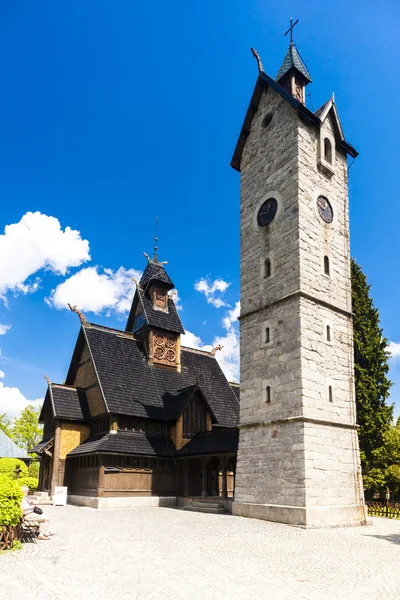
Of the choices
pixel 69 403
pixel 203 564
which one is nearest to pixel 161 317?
pixel 69 403

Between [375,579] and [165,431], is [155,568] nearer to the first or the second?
[375,579]

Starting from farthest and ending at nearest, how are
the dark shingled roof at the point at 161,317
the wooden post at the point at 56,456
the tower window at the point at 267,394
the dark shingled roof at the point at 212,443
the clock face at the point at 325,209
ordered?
the dark shingled roof at the point at 161,317 → the wooden post at the point at 56,456 → the dark shingled roof at the point at 212,443 → the clock face at the point at 325,209 → the tower window at the point at 267,394

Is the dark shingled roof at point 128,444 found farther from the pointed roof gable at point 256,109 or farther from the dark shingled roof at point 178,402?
the pointed roof gable at point 256,109

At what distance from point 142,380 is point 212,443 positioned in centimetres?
665

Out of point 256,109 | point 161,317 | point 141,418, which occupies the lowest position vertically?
point 141,418

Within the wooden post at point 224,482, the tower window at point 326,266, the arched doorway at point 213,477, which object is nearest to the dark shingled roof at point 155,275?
the arched doorway at point 213,477

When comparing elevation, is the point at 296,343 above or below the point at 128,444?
above

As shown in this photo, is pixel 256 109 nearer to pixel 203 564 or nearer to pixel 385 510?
pixel 385 510

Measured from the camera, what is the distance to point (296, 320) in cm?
1936

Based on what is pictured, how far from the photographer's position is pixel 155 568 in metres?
9.41

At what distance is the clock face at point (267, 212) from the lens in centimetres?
2225

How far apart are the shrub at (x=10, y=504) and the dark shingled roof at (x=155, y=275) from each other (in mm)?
23863

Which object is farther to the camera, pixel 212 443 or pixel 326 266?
pixel 212 443

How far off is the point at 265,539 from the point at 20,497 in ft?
Result: 22.1
